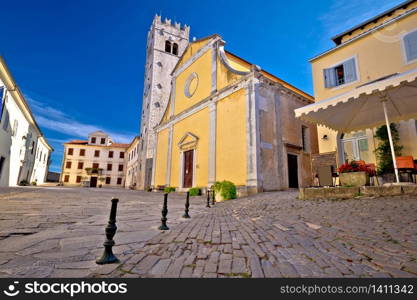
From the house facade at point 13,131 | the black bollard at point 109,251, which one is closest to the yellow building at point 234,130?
the black bollard at point 109,251

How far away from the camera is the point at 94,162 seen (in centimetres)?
4206

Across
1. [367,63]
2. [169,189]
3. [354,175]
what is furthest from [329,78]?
[169,189]

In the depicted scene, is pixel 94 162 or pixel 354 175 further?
pixel 94 162

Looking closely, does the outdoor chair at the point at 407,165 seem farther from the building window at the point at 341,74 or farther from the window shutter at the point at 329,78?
the window shutter at the point at 329,78

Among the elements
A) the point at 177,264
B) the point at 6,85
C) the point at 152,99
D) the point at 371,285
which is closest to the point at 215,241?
the point at 177,264

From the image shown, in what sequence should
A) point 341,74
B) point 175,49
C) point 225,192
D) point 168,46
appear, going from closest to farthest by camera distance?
point 225,192 < point 341,74 < point 168,46 < point 175,49

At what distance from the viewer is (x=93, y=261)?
2.03 meters

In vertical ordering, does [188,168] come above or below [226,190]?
above

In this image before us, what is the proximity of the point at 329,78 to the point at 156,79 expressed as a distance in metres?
21.5

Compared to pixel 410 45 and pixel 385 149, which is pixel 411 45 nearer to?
pixel 410 45

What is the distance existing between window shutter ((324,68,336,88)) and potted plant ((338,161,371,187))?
23.6ft

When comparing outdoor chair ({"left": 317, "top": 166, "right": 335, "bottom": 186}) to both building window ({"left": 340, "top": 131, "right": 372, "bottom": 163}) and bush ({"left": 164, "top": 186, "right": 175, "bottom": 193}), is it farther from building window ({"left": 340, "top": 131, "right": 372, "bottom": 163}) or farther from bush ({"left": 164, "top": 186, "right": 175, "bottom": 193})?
bush ({"left": 164, "top": 186, "right": 175, "bottom": 193})

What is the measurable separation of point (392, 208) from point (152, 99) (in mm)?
25923

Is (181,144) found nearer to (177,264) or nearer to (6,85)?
(6,85)
